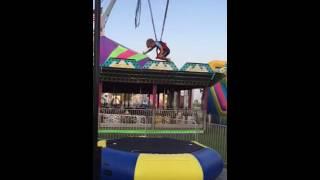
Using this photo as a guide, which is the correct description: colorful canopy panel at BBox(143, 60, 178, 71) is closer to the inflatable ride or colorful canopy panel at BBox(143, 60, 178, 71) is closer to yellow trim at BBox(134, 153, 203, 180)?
the inflatable ride

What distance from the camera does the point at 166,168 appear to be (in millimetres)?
2510

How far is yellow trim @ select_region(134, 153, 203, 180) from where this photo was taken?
97.5 inches

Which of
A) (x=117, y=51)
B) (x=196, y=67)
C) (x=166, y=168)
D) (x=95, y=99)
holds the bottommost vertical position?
(x=166, y=168)

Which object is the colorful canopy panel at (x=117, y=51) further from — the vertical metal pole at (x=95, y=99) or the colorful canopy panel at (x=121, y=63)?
the vertical metal pole at (x=95, y=99)

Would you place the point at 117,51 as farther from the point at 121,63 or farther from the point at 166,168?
the point at 166,168

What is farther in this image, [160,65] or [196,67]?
[196,67]

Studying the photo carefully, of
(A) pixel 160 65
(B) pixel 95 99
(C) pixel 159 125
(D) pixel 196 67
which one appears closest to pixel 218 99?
(D) pixel 196 67

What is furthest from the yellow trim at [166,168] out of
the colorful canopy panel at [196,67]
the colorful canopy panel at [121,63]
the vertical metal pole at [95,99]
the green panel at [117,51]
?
the green panel at [117,51]

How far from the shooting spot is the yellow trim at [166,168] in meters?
2.48

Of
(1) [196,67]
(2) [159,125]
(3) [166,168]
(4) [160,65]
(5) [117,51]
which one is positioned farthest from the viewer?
(5) [117,51]
